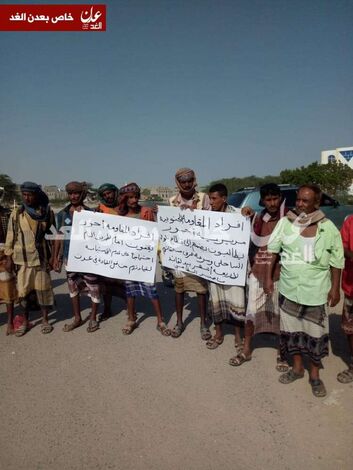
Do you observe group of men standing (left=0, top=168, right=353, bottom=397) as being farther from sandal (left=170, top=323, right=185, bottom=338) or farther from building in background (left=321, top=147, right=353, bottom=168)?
building in background (left=321, top=147, right=353, bottom=168)

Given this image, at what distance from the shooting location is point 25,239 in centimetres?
357

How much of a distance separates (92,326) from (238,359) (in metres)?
1.87

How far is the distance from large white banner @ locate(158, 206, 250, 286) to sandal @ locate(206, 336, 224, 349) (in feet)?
2.30

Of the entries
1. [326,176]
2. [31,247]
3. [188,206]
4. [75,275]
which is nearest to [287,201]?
[188,206]

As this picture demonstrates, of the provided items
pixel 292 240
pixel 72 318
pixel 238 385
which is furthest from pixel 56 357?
pixel 292 240

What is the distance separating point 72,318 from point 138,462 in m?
2.70

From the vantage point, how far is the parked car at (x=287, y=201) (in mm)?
7121

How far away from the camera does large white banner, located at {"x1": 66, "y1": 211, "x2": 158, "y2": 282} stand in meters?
3.60

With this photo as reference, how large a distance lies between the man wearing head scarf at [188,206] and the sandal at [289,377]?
0.99 metres

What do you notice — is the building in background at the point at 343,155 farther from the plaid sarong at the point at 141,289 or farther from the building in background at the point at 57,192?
the plaid sarong at the point at 141,289

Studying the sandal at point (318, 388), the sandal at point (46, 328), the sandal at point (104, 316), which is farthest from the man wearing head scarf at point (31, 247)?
the sandal at point (318, 388)

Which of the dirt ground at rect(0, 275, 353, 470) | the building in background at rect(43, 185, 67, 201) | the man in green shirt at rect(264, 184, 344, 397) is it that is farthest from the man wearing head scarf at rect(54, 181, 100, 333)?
the building in background at rect(43, 185, 67, 201)

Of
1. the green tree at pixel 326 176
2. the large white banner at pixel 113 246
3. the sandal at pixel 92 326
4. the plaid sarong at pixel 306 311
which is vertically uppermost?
the green tree at pixel 326 176

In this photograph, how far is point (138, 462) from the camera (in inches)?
73.7
